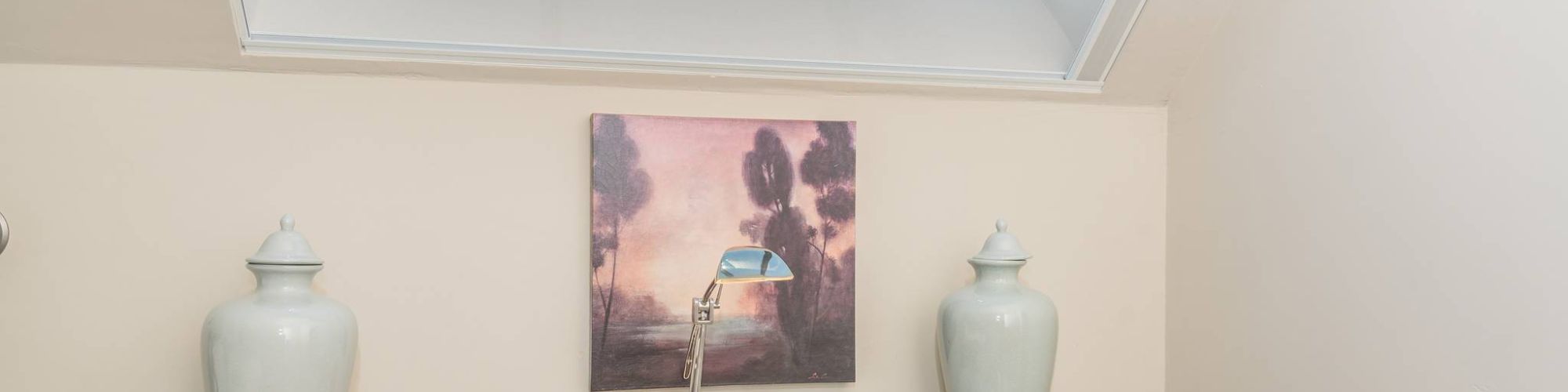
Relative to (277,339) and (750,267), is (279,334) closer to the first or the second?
(277,339)

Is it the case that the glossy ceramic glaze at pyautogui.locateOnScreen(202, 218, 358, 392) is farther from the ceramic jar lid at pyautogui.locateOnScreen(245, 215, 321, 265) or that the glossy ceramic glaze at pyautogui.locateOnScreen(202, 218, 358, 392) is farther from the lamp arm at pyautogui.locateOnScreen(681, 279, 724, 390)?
the lamp arm at pyautogui.locateOnScreen(681, 279, 724, 390)

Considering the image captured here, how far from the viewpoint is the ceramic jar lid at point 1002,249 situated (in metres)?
2.61

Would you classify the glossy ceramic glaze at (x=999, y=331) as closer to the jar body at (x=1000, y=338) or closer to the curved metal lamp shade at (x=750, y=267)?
the jar body at (x=1000, y=338)

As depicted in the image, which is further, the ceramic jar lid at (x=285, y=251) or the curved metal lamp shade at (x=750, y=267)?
the curved metal lamp shade at (x=750, y=267)

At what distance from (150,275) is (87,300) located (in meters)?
0.13

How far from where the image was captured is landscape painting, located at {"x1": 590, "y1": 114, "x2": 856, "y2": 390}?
2.62 metres

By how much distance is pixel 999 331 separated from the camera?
8.38ft

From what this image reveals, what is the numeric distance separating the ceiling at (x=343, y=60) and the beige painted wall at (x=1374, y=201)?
10 centimetres

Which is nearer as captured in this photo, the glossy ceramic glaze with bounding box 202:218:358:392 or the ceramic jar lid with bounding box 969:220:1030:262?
the glossy ceramic glaze with bounding box 202:218:358:392

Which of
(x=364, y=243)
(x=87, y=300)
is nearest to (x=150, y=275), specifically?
(x=87, y=300)

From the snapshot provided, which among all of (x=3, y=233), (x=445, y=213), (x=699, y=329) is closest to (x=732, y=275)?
(x=699, y=329)

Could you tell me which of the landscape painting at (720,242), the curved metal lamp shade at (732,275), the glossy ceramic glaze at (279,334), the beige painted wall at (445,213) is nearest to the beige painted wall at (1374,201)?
the beige painted wall at (445,213)

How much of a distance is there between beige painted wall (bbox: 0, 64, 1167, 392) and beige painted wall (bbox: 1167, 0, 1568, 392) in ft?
0.77

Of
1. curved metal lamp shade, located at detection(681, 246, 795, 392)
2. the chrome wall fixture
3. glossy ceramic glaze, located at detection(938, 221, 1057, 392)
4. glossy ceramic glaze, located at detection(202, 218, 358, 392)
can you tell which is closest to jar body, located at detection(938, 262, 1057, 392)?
glossy ceramic glaze, located at detection(938, 221, 1057, 392)
